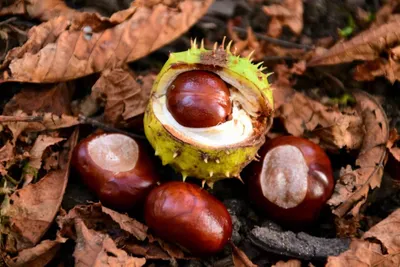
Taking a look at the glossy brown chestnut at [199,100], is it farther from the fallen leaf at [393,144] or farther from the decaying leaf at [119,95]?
the fallen leaf at [393,144]

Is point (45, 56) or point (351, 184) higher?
point (45, 56)

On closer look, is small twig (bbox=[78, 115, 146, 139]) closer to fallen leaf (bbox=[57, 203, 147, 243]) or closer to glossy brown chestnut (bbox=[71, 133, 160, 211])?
glossy brown chestnut (bbox=[71, 133, 160, 211])

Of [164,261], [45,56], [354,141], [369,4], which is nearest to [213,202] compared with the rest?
[164,261]

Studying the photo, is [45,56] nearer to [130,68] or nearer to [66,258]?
[130,68]

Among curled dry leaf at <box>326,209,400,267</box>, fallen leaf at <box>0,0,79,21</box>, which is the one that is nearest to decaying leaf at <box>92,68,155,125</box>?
fallen leaf at <box>0,0,79,21</box>

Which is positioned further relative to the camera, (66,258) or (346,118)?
(346,118)

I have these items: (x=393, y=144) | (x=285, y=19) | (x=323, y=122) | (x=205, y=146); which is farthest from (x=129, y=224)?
(x=285, y=19)

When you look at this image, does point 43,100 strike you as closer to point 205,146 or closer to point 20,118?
point 20,118
